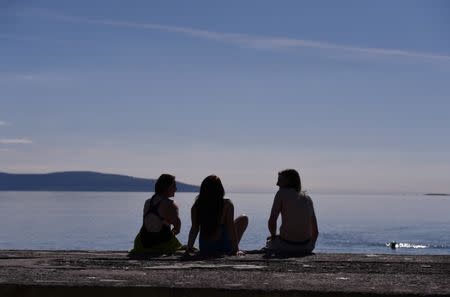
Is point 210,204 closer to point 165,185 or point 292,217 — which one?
point 165,185

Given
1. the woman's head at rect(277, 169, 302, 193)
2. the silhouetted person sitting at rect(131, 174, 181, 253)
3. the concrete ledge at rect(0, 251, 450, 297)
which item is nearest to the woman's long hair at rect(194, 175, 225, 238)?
the silhouetted person sitting at rect(131, 174, 181, 253)

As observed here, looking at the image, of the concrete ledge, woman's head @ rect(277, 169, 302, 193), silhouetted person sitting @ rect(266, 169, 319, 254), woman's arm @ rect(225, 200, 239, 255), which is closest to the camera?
the concrete ledge

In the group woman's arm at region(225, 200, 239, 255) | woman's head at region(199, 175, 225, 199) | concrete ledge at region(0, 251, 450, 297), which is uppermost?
woman's head at region(199, 175, 225, 199)

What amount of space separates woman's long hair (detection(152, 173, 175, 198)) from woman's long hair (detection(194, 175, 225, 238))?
0.60 metres

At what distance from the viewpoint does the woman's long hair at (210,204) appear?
30.0 feet

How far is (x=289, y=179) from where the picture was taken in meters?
9.61

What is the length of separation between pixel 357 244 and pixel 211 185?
59000mm

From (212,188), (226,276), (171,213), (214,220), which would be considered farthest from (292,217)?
(226,276)

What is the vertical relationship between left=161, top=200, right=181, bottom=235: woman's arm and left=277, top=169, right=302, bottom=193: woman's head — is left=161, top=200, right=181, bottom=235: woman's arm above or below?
below

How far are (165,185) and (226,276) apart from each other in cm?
355

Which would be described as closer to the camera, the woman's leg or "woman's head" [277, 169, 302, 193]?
"woman's head" [277, 169, 302, 193]

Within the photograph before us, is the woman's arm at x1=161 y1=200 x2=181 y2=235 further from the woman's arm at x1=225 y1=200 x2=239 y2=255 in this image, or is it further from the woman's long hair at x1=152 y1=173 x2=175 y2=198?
the woman's arm at x1=225 y1=200 x2=239 y2=255

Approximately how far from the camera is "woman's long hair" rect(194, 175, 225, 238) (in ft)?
30.0

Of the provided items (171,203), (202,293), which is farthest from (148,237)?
(202,293)
